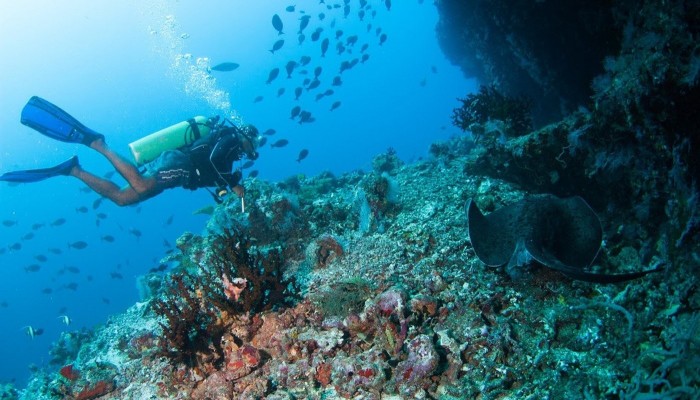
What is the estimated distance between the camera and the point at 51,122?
7914mm

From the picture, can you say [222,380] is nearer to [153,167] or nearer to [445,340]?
[445,340]

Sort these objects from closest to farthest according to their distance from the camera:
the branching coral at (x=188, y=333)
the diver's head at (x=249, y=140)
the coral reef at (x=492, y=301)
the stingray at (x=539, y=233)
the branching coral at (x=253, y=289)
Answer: the coral reef at (x=492, y=301) → the stingray at (x=539, y=233) → the branching coral at (x=188, y=333) → the branching coral at (x=253, y=289) → the diver's head at (x=249, y=140)

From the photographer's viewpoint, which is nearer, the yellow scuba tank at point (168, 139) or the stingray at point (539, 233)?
the stingray at point (539, 233)

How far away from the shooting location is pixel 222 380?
4207 millimetres

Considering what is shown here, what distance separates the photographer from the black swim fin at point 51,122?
7.82 metres

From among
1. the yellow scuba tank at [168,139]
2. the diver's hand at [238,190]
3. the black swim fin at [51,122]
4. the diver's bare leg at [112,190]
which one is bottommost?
the diver's hand at [238,190]

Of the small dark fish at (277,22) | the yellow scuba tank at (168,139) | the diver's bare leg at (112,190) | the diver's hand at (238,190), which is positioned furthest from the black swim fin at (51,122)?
the small dark fish at (277,22)

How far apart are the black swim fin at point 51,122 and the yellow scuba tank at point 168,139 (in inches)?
44.7

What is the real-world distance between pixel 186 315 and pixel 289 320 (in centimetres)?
136

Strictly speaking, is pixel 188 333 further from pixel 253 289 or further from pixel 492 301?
pixel 492 301

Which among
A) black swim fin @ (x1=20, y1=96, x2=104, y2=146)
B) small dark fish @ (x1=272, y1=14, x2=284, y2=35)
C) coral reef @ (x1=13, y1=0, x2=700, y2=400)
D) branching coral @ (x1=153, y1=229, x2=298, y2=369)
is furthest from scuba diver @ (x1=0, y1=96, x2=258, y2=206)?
small dark fish @ (x1=272, y1=14, x2=284, y2=35)

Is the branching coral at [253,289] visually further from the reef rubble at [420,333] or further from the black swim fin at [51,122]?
the black swim fin at [51,122]

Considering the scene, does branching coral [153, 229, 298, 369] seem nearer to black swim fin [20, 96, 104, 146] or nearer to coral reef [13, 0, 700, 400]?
coral reef [13, 0, 700, 400]

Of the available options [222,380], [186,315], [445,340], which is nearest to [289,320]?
[222,380]
